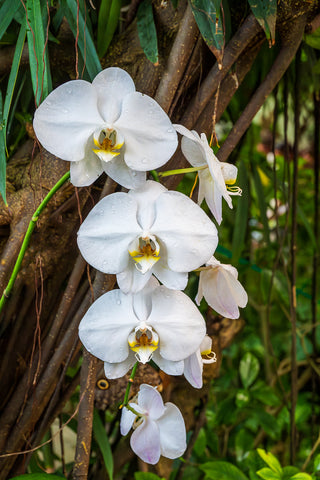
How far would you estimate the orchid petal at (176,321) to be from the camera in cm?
44

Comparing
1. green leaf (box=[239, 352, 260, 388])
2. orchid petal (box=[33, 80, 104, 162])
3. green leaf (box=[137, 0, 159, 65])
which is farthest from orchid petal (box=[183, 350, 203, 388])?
green leaf (box=[239, 352, 260, 388])

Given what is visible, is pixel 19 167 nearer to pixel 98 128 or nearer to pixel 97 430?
pixel 98 128

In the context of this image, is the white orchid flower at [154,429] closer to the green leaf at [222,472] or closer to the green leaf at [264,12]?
the green leaf at [222,472]

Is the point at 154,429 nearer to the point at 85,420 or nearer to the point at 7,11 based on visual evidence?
the point at 85,420

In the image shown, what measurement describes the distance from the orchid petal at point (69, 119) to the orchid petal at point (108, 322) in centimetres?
13

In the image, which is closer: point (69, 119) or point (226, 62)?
point (69, 119)

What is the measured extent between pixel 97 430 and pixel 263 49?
2.14 ft

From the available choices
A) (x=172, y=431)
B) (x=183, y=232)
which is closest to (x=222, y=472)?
(x=172, y=431)

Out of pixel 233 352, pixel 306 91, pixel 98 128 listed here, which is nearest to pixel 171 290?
pixel 98 128

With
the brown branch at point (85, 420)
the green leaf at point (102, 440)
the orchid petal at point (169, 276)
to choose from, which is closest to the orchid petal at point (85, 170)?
the orchid petal at point (169, 276)

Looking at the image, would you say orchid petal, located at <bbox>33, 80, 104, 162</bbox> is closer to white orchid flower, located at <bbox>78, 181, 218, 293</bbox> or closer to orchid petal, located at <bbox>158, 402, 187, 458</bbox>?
white orchid flower, located at <bbox>78, 181, 218, 293</bbox>

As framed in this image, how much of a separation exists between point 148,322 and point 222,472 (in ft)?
1.45

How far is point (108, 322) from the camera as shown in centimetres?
45

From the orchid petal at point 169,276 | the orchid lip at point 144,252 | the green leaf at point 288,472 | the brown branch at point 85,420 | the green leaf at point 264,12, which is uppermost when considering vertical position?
→ the green leaf at point 264,12
